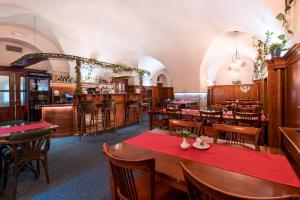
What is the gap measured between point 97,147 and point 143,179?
109 inches

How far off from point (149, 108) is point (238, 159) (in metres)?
3.94

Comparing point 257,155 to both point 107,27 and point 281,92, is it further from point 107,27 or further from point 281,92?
point 107,27

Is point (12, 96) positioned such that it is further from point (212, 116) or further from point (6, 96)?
point (212, 116)

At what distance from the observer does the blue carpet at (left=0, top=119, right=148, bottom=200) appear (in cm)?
221

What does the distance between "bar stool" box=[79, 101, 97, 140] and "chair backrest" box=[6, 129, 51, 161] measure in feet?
8.42

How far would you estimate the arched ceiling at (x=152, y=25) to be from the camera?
444 centimetres

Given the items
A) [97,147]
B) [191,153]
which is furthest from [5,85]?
[191,153]

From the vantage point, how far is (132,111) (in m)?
7.09

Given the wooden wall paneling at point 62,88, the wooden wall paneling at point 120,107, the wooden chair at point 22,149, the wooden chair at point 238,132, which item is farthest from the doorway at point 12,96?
the wooden chair at point 238,132

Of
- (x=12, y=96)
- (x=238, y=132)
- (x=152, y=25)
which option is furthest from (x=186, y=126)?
(x=12, y=96)

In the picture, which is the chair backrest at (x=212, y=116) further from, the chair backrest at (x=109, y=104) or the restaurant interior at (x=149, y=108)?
the chair backrest at (x=109, y=104)

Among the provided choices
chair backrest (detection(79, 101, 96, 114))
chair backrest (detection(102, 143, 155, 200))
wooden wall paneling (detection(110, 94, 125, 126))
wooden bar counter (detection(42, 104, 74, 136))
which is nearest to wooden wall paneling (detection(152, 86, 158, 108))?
wooden wall paneling (detection(110, 94, 125, 126))

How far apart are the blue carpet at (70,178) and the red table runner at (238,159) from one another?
1.13 metres

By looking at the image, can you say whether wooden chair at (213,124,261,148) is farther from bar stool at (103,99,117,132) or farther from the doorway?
the doorway
